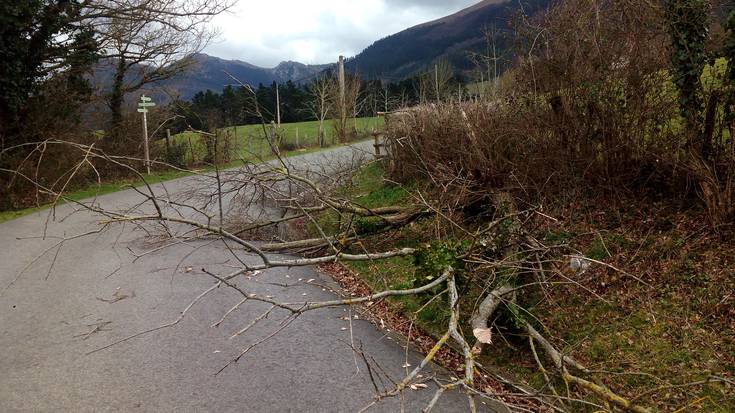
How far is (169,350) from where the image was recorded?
581 centimetres

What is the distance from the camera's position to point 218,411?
4.61 meters

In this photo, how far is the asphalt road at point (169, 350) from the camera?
4.81m

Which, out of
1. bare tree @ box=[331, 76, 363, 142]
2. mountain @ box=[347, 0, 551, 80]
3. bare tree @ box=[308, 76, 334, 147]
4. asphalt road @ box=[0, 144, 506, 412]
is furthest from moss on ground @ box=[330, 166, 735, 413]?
mountain @ box=[347, 0, 551, 80]

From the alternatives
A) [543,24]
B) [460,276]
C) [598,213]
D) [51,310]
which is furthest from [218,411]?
[543,24]

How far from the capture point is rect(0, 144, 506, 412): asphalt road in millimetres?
4812

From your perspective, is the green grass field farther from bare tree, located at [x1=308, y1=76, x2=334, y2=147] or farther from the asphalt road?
bare tree, located at [x1=308, y1=76, x2=334, y2=147]

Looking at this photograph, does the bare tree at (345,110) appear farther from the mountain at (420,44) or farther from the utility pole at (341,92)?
the mountain at (420,44)

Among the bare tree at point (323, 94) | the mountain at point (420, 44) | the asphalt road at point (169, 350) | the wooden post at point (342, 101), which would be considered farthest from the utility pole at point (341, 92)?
the mountain at point (420, 44)

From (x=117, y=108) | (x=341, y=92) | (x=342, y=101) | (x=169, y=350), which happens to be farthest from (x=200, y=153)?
(x=169, y=350)

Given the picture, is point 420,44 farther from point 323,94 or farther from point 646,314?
point 646,314

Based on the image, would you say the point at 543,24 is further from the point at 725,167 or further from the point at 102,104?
the point at 102,104

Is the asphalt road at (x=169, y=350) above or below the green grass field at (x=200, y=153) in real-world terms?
below

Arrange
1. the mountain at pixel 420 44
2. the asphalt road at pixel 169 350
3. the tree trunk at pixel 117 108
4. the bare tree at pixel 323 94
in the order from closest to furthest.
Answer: the asphalt road at pixel 169 350 < the tree trunk at pixel 117 108 < the bare tree at pixel 323 94 < the mountain at pixel 420 44

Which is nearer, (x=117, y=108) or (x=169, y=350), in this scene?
(x=169, y=350)
